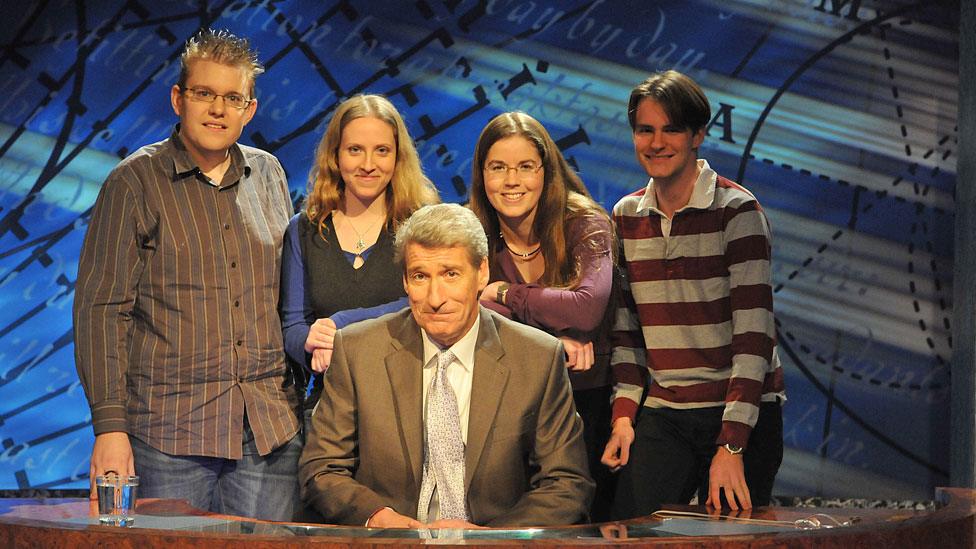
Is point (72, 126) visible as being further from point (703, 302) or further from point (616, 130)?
point (703, 302)

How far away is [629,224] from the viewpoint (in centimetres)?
329

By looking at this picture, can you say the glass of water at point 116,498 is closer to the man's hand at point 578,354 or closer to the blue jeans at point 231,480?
the blue jeans at point 231,480

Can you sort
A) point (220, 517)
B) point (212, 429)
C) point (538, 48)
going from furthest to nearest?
point (538, 48)
point (212, 429)
point (220, 517)

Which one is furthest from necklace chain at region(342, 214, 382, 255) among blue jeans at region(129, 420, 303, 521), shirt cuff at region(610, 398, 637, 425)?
A: shirt cuff at region(610, 398, 637, 425)

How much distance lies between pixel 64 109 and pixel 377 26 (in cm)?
154

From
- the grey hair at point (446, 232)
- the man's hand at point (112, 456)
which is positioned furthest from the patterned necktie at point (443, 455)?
the man's hand at point (112, 456)

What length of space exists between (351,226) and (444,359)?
0.74 meters

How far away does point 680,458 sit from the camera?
311cm

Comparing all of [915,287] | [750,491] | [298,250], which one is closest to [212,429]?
[298,250]

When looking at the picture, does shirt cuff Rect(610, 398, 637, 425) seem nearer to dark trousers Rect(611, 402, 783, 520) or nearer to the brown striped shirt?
dark trousers Rect(611, 402, 783, 520)

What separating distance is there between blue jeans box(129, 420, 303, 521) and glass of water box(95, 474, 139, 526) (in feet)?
Answer: 2.54

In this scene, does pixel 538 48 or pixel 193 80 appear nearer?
pixel 193 80

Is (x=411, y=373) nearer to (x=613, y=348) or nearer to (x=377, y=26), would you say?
(x=613, y=348)

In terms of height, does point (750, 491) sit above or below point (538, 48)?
below
